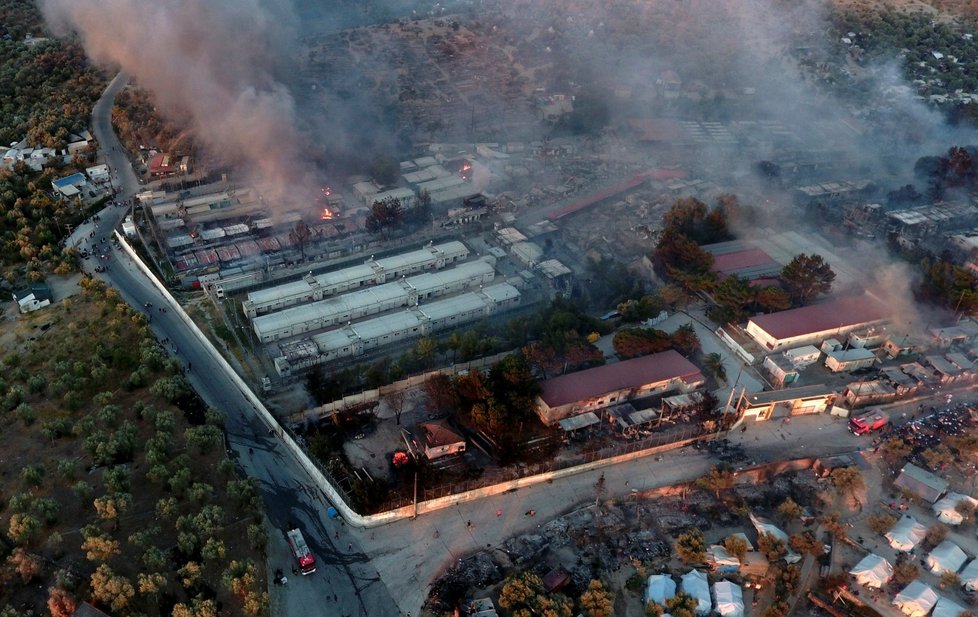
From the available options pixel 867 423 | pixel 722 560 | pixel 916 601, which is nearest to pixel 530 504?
pixel 722 560

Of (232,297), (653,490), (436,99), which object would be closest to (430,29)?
(436,99)

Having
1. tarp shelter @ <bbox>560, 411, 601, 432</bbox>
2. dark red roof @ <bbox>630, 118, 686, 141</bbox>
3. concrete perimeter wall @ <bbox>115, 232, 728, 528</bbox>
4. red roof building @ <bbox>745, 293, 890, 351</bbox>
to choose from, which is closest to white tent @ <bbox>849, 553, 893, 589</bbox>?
concrete perimeter wall @ <bbox>115, 232, 728, 528</bbox>

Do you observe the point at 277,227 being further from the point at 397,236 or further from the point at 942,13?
the point at 942,13

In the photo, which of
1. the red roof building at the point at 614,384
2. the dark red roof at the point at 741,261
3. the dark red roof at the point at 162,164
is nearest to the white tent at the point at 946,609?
the red roof building at the point at 614,384

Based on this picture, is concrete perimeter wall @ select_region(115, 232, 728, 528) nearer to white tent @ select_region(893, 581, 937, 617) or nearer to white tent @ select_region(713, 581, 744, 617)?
white tent @ select_region(713, 581, 744, 617)

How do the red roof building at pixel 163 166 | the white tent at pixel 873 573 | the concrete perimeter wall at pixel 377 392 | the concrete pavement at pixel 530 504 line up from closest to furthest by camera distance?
the white tent at pixel 873 573 < the concrete pavement at pixel 530 504 < the concrete perimeter wall at pixel 377 392 < the red roof building at pixel 163 166

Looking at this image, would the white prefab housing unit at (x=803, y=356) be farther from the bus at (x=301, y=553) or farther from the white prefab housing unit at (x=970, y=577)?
the bus at (x=301, y=553)
